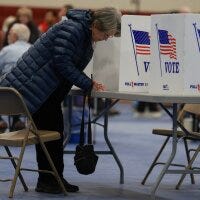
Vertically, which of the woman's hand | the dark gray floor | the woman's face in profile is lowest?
the dark gray floor

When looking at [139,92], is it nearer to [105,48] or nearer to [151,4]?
[105,48]

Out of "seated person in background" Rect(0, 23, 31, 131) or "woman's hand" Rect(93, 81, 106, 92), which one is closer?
"woman's hand" Rect(93, 81, 106, 92)

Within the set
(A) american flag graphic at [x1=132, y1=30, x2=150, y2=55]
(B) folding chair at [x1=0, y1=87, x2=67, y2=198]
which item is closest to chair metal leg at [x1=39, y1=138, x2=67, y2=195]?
(B) folding chair at [x1=0, y1=87, x2=67, y2=198]

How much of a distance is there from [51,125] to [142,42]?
0.91 m

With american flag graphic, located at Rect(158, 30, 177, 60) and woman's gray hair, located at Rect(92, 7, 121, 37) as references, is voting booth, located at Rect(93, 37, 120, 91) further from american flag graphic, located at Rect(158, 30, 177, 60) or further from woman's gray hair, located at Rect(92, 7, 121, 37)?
american flag graphic, located at Rect(158, 30, 177, 60)

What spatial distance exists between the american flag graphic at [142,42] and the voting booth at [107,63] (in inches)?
14.2

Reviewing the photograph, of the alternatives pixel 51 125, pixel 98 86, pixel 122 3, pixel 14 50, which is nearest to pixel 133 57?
pixel 98 86

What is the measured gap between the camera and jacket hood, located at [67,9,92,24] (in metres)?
5.28

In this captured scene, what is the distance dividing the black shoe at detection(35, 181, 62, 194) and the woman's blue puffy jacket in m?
0.60

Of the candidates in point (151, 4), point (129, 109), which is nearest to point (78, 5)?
point (151, 4)

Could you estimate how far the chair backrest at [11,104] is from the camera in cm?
502

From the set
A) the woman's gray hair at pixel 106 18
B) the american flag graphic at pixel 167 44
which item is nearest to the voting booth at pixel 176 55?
the american flag graphic at pixel 167 44

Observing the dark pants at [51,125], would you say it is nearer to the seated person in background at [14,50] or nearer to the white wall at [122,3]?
the seated person in background at [14,50]

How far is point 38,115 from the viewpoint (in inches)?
217
